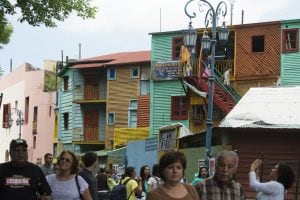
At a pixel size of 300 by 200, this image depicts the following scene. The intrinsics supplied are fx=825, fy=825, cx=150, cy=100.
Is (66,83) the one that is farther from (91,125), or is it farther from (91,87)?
(91,125)

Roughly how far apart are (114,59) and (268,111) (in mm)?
24963

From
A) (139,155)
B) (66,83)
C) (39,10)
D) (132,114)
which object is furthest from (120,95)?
(39,10)

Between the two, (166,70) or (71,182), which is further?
(166,70)

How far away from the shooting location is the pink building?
2466 inches

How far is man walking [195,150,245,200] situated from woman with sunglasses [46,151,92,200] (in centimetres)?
259

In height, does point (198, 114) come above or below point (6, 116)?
below

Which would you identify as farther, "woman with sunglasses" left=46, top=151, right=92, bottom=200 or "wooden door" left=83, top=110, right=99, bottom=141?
"wooden door" left=83, top=110, right=99, bottom=141

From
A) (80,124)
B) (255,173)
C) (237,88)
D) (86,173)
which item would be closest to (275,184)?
(255,173)

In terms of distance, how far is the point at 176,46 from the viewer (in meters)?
44.5

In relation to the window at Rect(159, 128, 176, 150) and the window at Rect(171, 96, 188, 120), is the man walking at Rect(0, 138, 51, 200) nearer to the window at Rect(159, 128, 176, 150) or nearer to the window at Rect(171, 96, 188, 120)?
the window at Rect(159, 128, 176, 150)

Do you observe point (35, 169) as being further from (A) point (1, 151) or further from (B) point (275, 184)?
(A) point (1, 151)

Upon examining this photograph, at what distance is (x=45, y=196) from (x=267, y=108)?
21367 mm

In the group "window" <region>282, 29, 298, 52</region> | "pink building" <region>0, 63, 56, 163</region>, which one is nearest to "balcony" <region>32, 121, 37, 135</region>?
"pink building" <region>0, 63, 56, 163</region>

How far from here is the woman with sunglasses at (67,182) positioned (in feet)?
31.3
